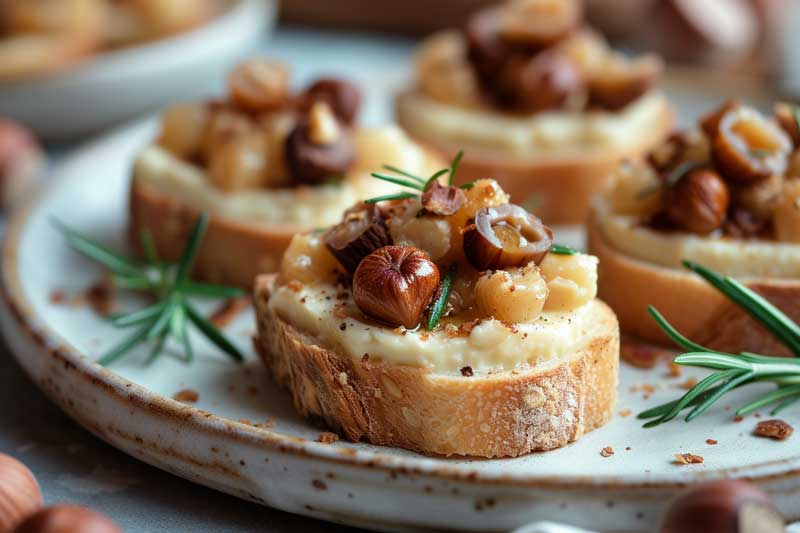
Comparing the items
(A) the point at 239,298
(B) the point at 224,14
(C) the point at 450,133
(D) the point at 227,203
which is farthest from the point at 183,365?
(B) the point at 224,14

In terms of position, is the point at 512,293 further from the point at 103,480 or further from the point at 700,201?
the point at 103,480

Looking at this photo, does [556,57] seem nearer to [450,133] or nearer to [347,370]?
[450,133]

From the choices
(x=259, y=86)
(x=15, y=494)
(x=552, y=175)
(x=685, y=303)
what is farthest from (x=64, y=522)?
(x=552, y=175)

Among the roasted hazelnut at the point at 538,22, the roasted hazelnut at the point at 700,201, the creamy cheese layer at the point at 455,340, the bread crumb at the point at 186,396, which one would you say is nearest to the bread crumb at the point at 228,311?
the bread crumb at the point at 186,396

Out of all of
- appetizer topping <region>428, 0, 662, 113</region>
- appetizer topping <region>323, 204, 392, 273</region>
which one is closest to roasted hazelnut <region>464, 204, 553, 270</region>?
appetizer topping <region>323, 204, 392, 273</region>

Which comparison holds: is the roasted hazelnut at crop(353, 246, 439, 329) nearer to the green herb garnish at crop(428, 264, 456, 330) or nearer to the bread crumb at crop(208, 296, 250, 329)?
the green herb garnish at crop(428, 264, 456, 330)

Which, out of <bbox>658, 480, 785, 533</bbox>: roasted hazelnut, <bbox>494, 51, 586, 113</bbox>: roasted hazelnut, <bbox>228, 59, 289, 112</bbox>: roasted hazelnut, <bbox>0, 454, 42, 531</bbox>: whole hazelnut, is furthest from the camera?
<bbox>494, 51, 586, 113</bbox>: roasted hazelnut

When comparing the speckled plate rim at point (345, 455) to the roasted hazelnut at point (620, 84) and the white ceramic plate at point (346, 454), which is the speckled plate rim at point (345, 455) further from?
the roasted hazelnut at point (620, 84)
